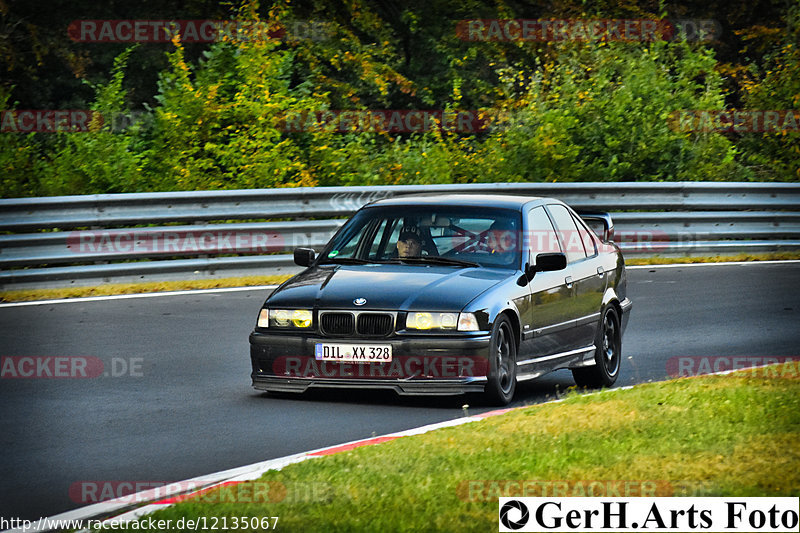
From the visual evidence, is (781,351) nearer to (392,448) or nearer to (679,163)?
(392,448)

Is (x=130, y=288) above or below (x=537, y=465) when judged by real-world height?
below

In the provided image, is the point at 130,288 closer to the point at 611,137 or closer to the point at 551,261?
the point at 551,261

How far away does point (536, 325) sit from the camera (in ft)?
35.6

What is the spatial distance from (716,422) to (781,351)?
431cm

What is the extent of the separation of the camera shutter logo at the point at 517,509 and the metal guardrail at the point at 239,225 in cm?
1101

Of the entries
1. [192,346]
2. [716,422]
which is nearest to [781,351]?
[716,422]

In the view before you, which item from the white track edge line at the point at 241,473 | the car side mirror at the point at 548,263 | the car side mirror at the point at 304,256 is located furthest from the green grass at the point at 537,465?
the car side mirror at the point at 304,256

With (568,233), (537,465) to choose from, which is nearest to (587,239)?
(568,233)

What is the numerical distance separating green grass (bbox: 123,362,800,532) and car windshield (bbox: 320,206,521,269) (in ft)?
5.17

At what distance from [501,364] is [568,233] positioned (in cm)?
195

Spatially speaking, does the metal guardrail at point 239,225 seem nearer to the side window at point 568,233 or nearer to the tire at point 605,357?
the side window at point 568,233

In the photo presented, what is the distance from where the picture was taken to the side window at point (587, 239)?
12102mm

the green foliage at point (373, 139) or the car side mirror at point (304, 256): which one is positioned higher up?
the green foliage at point (373, 139)

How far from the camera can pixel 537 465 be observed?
7.58 m
